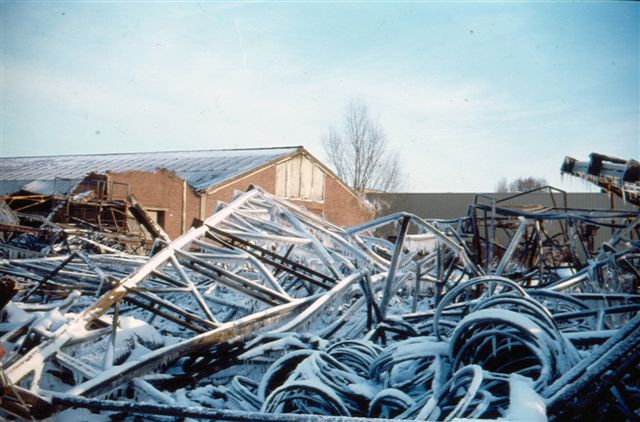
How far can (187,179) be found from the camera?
25.3 metres

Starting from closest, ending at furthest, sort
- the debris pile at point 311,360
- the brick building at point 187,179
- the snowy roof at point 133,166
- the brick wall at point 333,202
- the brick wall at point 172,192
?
1. the debris pile at point 311,360
2. the brick wall at point 172,192
3. the brick building at point 187,179
4. the snowy roof at point 133,166
5. the brick wall at point 333,202

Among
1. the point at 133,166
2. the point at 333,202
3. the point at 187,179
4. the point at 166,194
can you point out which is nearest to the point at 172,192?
the point at 166,194

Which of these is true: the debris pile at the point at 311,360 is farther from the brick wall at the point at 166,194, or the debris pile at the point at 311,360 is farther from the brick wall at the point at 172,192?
the brick wall at the point at 166,194

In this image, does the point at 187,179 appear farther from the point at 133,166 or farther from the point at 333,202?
the point at 333,202

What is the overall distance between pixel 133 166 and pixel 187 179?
5913 millimetres

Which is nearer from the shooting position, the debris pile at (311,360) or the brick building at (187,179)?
the debris pile at (311,360)

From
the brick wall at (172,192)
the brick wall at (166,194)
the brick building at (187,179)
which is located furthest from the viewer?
the brick building at (187,179)

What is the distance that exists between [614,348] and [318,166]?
25.9 m

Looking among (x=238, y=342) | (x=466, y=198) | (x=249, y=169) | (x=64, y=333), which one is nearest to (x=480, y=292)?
(x=238, y=342)

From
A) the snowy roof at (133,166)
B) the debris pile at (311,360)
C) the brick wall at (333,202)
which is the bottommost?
the debris pile at (311,360)

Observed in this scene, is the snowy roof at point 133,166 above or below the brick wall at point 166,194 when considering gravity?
above

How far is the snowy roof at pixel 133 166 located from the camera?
24.5 meters

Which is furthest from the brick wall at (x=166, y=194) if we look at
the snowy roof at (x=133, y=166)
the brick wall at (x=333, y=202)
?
the brick wall at (x=333, y=202)

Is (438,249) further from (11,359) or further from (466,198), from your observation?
(466,198)
